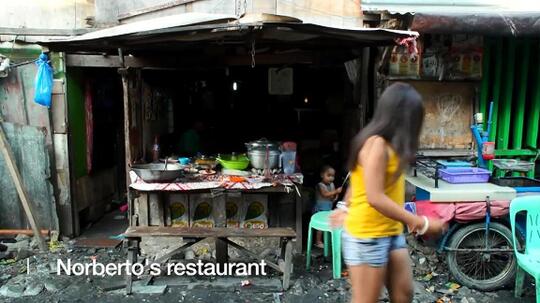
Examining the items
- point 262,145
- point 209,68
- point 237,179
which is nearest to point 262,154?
point 262,145

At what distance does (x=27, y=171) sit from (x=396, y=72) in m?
5.85

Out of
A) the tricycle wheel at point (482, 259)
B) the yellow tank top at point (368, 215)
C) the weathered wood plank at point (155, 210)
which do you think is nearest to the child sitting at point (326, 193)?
the tricycle wheel at point (482, 259)

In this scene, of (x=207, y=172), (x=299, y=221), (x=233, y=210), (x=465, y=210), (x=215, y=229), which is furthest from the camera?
(x=207, y=172)

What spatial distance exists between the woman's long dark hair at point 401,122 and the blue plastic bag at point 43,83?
545 cm

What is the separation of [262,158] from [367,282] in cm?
381

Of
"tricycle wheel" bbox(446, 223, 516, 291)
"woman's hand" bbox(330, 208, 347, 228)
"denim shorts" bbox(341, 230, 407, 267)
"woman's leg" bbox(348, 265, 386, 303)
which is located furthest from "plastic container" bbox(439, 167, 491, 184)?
"woman's leg" bbox(348, 265, 386, 303)

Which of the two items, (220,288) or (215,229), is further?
(215,229)

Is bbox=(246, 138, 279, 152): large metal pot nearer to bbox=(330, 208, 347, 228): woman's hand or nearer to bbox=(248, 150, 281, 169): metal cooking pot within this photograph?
bbox=(248, 150, 281, 169): metal cooking pot

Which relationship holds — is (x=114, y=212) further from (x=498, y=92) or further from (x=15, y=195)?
(x=498, y=92)

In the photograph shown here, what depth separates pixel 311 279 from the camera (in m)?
6.05

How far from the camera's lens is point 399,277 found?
3287mm

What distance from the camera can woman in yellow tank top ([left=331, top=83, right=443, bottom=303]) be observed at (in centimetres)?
298

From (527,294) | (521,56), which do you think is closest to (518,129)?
(521,56)

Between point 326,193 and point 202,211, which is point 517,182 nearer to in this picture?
point 326,193
